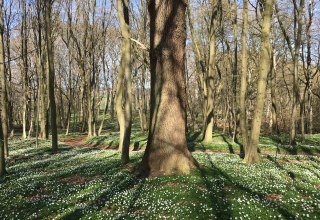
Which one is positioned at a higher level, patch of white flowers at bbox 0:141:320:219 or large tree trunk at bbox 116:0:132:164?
large tree trunk at bbox 116:0:132:164

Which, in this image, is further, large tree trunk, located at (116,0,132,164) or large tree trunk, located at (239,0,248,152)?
large tree trunk, located at (239,0,248,152)

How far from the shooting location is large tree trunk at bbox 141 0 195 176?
568 inches

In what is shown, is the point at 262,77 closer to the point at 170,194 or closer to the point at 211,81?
the point at 170,194

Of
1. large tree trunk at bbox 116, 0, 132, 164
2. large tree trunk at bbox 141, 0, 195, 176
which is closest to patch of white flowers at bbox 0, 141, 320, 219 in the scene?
large tree trunk at bbox 141, 0, 195, 176

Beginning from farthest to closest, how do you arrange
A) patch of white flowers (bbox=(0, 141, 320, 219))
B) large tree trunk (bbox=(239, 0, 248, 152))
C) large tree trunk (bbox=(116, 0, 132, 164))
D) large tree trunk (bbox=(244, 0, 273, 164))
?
large tree trunk (bbox=(239, 0, 248, 152)) → large tree trunk (bbox=(116, 0, 132, 164)) → large tree trunk (bbox=(244, 0, 273, 164)) → patch of white flowers (bbox=(0, 141, 320, 219))

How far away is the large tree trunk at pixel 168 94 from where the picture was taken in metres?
14.4

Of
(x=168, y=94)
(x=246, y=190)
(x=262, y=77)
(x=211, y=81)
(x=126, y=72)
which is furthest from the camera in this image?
(x=211, y=81)

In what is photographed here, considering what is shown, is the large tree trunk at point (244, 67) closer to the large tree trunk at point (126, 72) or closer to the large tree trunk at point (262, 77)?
the large tree trunk at point (262, 77)

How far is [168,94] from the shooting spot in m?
14.6

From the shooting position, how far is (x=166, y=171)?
1422 cm

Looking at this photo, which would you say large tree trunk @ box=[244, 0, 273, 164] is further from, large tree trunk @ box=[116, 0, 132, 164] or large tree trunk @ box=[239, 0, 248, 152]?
large tree trunk @ box=[116, 0, 132, 164]

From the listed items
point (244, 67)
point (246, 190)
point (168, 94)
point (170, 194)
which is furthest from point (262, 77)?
point (170, 194)

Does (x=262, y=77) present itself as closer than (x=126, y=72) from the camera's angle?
Yes

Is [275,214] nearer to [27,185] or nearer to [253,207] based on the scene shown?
[253,207]
